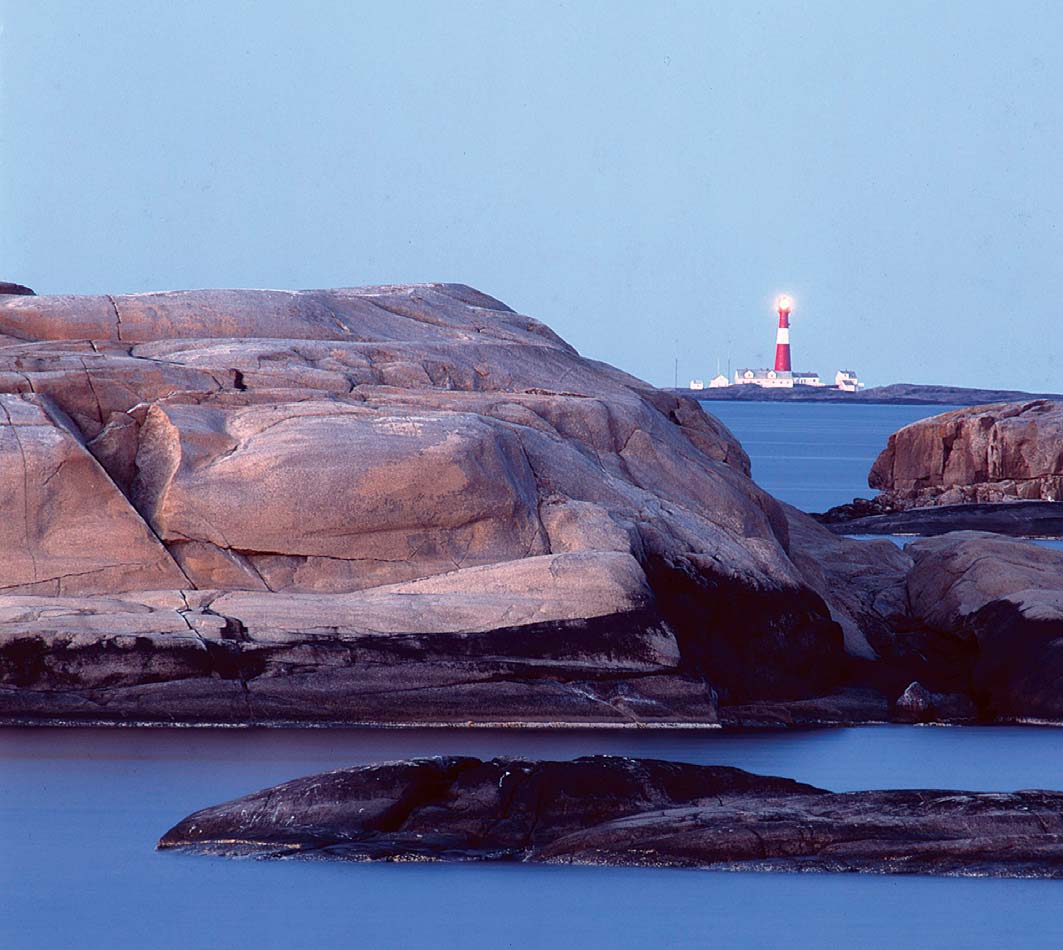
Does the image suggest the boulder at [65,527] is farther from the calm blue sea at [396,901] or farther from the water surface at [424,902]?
the water surface at [424,902]

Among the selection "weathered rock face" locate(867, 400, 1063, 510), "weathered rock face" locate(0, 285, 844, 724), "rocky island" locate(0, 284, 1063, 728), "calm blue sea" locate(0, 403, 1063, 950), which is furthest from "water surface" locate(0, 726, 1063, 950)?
"weathered rock face" locate(867, 400, 1063, 510)

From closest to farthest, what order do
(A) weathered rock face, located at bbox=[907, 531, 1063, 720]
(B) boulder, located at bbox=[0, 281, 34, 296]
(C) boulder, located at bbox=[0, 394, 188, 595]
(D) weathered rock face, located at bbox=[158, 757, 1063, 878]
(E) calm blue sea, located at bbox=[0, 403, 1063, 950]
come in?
(E) calm blue sea, located at bbox=[0, 403, 1063, 950] < (D) weathered rock face, located at bbox=[158, 757, 1063, 878] < (C) boulder, located at bbox=[0, 394, 188, 595] < (A) weathered rock face, located at bbox=[907, 531, 1063, 720] < (B) boulder, located at bbox=[0, 281, 34, 296]

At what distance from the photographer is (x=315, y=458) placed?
58.0ft

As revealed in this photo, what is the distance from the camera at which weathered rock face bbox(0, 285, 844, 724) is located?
1620 centimetres

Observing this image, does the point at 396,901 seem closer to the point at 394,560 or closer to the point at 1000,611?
the point at 394,560

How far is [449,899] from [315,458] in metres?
7.62

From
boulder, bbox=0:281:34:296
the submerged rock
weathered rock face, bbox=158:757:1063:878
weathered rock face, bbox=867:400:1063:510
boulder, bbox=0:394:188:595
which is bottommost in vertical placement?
the submerged rock

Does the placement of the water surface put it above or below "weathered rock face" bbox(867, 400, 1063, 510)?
above

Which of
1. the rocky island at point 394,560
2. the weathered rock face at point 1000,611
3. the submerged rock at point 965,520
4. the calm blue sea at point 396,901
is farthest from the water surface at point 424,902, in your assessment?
the submerged rock at point 965,520

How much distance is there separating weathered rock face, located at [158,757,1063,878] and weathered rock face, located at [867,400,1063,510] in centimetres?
3818

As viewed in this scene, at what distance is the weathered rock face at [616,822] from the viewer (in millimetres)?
11047

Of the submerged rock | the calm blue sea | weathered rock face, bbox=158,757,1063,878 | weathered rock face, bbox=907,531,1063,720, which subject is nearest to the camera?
the calm blue sea

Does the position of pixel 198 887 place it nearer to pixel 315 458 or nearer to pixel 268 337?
pixel 315 458

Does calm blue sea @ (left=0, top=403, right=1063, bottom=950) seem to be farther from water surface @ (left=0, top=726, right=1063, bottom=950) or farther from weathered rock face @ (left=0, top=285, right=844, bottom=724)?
weathered rock face @ (left=0, top=285, right=844, bottom=724)
